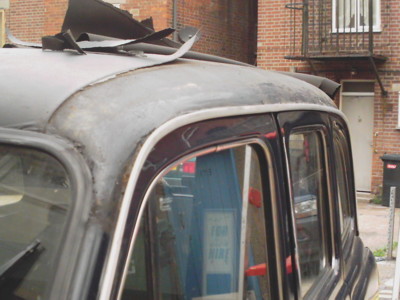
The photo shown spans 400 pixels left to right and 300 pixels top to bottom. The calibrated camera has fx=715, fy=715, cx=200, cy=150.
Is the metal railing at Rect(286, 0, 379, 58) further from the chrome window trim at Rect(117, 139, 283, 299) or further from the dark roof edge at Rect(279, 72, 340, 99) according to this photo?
the chrome window trim at Rect(117, 139, 283, 299)

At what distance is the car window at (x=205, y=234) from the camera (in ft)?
5.05

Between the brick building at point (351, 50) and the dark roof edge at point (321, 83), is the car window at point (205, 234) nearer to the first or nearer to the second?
the dark roof edge at point (321, 83)

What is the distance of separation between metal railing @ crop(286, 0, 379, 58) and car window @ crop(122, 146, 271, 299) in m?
13.8

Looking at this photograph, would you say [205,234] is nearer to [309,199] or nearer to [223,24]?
[309,199]

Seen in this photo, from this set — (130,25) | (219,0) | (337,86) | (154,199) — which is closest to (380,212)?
(219,0)

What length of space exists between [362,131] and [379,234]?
4.79m

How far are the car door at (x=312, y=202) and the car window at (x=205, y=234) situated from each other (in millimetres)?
244

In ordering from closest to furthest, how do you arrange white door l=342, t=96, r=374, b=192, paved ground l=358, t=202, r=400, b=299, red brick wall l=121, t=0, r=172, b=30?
paved ground l=358, t=202, r=400, b=299
white door l=342, t=96, r=374, b=192
red brick wall l=121, t=0, r=172, b=30

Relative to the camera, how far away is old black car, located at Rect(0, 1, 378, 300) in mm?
1354

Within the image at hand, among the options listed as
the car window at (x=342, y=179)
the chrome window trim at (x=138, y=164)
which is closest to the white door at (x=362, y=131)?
the car window at (x=342, y=179)

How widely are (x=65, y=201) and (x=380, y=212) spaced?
13590mm

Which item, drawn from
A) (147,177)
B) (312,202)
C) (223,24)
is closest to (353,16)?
(223,24)

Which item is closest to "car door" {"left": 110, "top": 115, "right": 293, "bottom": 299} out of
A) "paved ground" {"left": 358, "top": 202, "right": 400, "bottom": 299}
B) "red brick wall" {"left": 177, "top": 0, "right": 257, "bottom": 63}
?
"paved ground" {"left": 358, "top": 202, "right": 400, "bottom": 299}

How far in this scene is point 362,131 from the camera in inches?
635
